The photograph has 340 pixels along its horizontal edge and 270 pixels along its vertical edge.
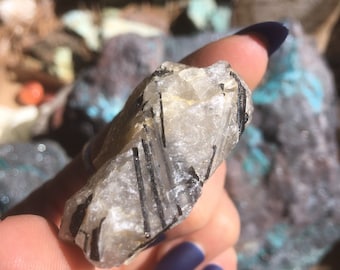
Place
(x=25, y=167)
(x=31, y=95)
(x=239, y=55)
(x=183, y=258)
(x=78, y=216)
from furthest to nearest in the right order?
(x=31, y=95) → (x=25, y=167) → (x=183, y=258) → (x=239, y=55) → (x=78, y=216)

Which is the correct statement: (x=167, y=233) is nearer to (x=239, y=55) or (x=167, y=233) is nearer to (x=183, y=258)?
(x=183, y=258)

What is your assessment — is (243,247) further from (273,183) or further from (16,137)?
(16,137)

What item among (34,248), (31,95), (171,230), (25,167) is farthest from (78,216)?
(31,95)

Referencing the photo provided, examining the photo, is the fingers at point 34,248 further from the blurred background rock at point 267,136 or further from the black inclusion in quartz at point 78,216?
the blurred background rock at point 267,136

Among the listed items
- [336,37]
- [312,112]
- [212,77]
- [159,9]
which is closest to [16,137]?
[159,9]

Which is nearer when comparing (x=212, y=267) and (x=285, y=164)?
(x=212, y=267)

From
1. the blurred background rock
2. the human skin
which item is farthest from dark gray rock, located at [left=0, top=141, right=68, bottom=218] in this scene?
the human skin

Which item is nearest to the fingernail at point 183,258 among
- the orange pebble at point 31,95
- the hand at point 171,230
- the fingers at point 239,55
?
the hand at point 171,230
